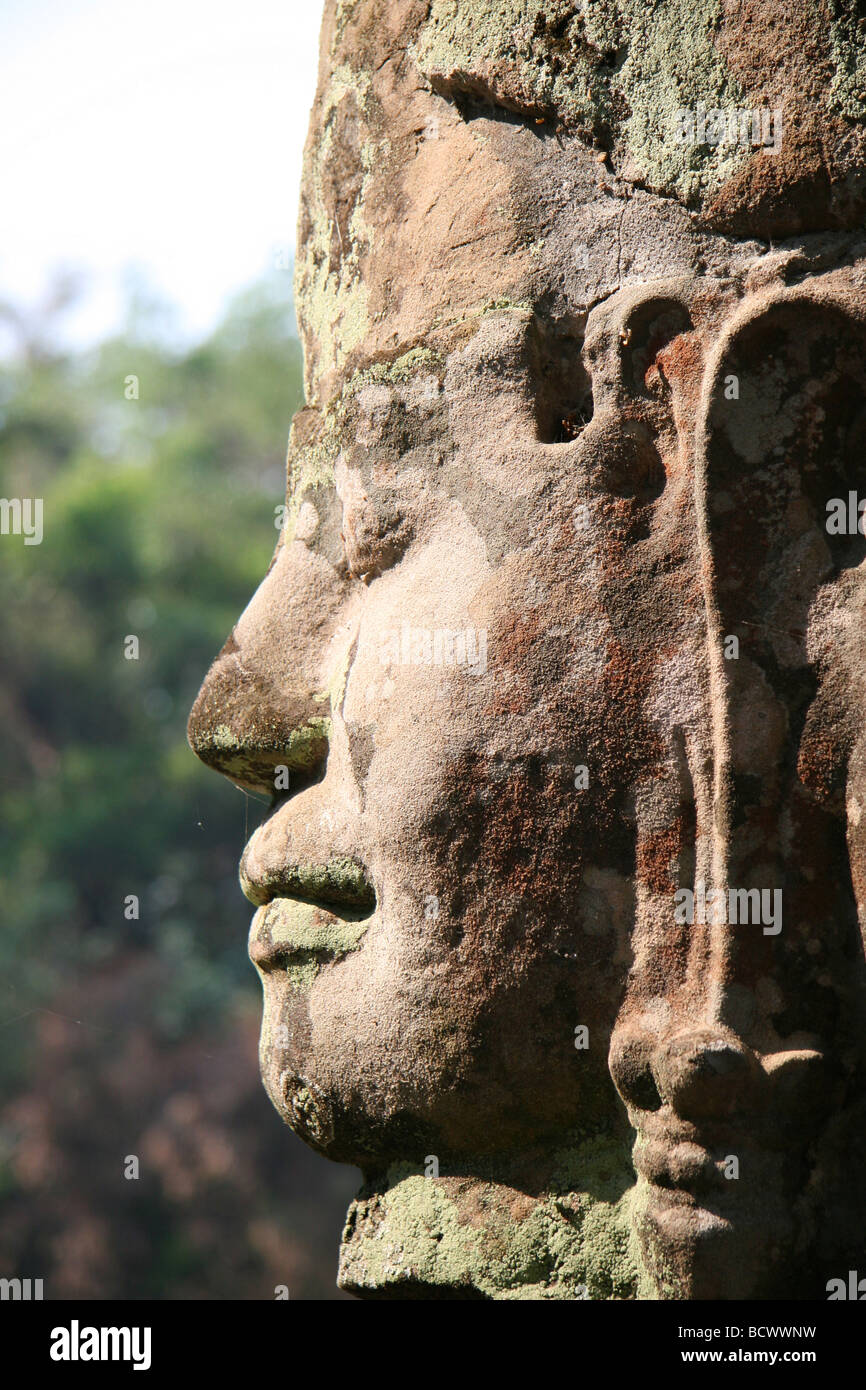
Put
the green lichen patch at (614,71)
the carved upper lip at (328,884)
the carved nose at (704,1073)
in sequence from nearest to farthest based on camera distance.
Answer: the carved nose at (704,1073), the green lichen patch at (614,71), the carved upper lip at (328,884)

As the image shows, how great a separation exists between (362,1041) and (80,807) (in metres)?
8.70

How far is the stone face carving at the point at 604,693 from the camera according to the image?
124 cm

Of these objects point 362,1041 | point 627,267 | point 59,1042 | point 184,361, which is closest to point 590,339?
point 627,267

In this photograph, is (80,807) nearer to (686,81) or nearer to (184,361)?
(184,361)

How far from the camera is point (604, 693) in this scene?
1.29 m

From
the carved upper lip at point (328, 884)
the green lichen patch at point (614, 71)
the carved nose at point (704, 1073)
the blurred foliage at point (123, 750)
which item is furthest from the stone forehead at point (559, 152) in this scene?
the blurred foliage at point (123, 750)

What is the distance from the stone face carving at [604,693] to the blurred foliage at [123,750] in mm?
6638

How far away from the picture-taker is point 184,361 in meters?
14.1

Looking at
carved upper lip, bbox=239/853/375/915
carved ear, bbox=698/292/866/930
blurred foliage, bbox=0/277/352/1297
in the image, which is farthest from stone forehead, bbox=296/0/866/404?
blurred foliage, bbox=0/277/352/1297

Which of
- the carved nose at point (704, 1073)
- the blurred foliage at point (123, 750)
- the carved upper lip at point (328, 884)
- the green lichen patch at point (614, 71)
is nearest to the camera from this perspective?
the carved nose at point (704, 1073)

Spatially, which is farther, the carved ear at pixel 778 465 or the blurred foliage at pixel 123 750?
the blurred foliage at pixel 123 750

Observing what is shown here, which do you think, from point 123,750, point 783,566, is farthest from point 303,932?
point 123,750

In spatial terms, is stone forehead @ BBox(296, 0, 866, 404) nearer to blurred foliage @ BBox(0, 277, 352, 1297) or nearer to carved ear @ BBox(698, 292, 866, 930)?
carved ear @ BBox(698, 292, 866, 930)

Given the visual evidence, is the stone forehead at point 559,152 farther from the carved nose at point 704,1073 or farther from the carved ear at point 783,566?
the carved nose at point 704,1073
